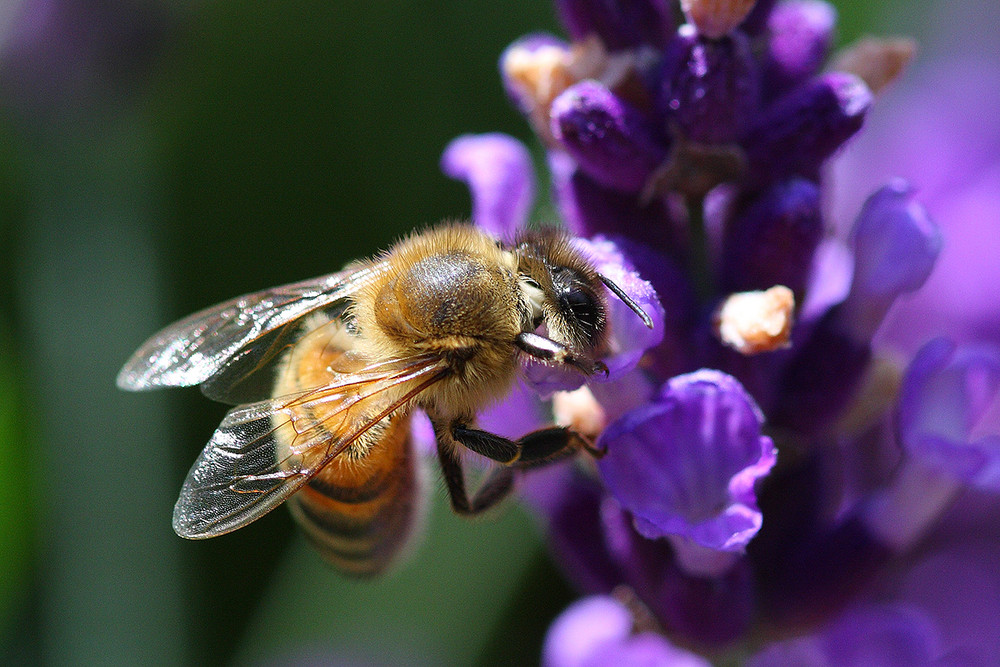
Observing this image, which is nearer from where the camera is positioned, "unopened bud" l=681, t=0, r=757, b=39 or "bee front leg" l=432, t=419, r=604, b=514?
"unopened bud" l=681, t=0, r=757, b=39

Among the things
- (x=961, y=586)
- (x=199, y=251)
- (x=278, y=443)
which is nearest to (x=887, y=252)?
(x=278, y=443)

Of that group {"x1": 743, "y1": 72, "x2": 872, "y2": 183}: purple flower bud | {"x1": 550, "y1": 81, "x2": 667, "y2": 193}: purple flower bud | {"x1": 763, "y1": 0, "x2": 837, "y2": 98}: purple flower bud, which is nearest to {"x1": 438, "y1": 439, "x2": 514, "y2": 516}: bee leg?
{"x1": 550, "y1": 81, "x2": 667, "y2": 193}: purple flower bud

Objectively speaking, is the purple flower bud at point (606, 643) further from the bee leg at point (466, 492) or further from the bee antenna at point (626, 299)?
the bee antenna at point (626, 299)

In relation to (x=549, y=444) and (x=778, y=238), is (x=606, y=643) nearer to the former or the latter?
(x=549, y=444)

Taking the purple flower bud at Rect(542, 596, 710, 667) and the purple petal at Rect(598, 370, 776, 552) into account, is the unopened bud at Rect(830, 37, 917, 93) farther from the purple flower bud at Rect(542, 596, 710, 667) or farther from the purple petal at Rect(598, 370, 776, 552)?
the purple flower bud at Rect(542, 596, 710, 667)

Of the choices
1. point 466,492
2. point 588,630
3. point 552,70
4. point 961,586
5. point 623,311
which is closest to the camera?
point 623,311

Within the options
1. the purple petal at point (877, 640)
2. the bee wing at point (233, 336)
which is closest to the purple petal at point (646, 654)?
the purple petal at point (877, 640)

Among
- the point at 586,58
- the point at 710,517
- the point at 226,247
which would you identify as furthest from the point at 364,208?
the point at 710,517
